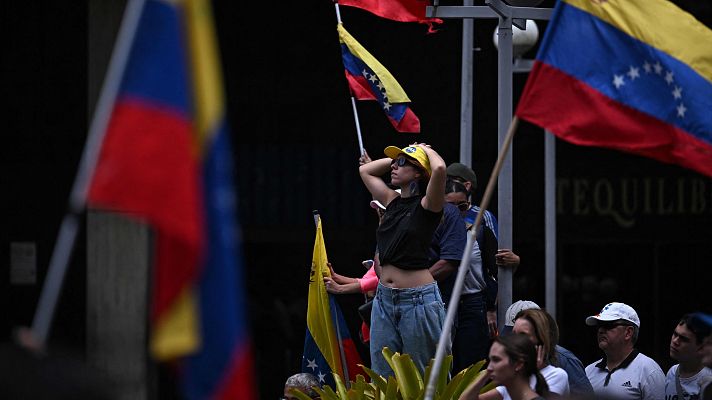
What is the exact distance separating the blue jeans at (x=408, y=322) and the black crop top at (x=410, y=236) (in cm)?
15

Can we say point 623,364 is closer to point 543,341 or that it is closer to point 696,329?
point 696,329

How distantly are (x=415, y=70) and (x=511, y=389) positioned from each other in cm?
797

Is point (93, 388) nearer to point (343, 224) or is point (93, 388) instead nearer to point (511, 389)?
point (511, 389)

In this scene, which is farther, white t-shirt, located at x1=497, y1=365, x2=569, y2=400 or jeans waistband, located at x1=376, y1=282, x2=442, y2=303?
jeans waistband, located at x1=376, y1=282, x2=442, y2=303

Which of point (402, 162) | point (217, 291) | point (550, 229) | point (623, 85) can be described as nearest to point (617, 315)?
point (402, 162)

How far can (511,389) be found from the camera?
21.0 ft

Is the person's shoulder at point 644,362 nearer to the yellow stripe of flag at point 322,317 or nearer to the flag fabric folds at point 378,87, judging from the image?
the yellow stripe of flag at point 322,317

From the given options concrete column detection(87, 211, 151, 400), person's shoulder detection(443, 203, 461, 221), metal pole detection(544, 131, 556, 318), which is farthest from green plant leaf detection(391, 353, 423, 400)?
metal pole detection(544, 131, 556, 318)

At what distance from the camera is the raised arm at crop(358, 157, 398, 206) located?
877cm

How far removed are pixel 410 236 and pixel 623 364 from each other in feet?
4.79

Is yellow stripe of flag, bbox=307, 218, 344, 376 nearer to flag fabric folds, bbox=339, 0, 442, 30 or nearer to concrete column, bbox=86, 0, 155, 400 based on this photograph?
concrete column, bbox=86, 0, 155, 400

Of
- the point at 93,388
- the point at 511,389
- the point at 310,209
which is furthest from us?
the point at 310,209

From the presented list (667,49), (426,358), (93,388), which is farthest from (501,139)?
(93,388)

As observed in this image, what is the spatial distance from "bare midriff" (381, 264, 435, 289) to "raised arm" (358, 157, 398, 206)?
25.1 inches
